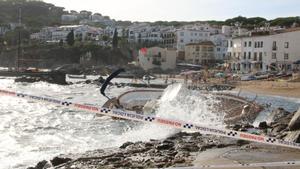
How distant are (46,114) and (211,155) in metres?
21.5

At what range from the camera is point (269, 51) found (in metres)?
80.8

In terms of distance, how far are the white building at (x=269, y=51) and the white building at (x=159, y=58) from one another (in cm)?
2435

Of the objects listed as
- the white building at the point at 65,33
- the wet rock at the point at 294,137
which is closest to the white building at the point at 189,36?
the white building at the point at 65,33

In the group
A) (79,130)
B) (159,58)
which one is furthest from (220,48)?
(79,130)

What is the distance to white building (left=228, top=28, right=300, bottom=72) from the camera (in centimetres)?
7888

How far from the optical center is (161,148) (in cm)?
1406

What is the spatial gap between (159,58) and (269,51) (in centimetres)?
3320

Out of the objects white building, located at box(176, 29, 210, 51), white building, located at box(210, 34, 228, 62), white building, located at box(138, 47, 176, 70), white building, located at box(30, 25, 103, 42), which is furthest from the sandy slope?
white building, located at box(30, 25, 103, 42)

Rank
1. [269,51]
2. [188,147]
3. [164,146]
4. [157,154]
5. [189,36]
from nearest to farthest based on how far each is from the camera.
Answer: [157,154] < [188,147] < [164,146] < [269,51] < [189,36]

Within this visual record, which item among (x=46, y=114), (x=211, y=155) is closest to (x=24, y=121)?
(x=46, y=114)

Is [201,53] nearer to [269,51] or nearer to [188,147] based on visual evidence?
[269,51]

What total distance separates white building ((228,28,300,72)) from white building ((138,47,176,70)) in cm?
2435

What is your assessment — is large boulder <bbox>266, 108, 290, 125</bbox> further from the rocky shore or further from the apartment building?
the apartment building

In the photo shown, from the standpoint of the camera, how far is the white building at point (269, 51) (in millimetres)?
78875
